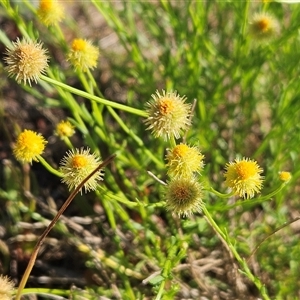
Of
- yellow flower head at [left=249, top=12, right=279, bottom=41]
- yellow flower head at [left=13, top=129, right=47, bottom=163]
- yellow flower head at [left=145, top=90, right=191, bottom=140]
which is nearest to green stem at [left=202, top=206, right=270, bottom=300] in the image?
yellow flower head at [left=145, top=90, right=191, bottom=140]

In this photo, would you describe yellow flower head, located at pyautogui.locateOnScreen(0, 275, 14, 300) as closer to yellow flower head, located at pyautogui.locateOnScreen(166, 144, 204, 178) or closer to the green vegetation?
the green vegetation

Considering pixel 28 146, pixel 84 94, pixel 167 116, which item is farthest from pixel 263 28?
pixel 28 146

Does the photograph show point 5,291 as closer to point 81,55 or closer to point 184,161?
point 184,161

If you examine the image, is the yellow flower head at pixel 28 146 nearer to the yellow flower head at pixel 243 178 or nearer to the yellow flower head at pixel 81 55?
the yellow flower head at pixel 81 55

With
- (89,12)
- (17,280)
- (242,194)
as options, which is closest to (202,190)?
(242,194)

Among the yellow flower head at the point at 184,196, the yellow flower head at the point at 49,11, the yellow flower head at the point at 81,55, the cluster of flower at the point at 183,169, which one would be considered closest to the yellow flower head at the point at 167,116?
the cluster of flower at the point at 183,169
